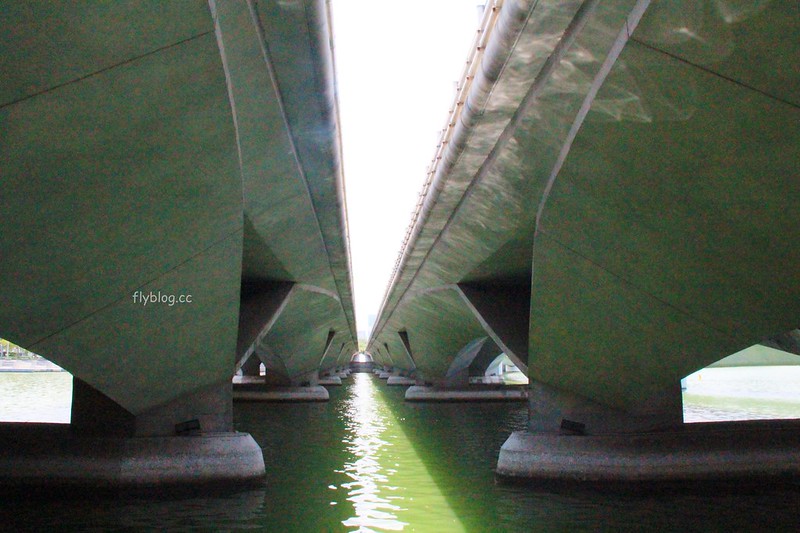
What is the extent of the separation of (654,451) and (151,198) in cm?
1052

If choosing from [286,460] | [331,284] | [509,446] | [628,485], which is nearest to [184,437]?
[286,460]

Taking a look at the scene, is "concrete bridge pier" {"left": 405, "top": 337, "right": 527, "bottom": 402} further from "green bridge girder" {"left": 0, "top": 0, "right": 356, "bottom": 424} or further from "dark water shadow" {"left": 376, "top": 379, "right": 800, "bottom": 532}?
"green bridge girder" {"left": 0, "top": 0, "right": 356, "bottom": 424}

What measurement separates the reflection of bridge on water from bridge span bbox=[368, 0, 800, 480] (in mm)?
38

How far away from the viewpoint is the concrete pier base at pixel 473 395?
39375 mm

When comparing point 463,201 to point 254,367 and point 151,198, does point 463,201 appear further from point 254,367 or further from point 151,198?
point 254,367

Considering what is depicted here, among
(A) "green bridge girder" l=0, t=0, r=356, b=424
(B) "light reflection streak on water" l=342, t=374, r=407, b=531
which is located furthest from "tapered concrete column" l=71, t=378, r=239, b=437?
(B) "light reflection streak on water" l=342, t=374, r=407, b=531

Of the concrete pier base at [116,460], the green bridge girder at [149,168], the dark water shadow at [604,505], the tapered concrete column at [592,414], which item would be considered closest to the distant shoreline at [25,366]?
the concrete pier base at [116,460]

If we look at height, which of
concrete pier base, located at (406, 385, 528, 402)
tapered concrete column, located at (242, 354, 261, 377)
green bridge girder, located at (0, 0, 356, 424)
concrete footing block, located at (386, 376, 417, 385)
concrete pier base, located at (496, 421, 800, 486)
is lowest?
concrete pier base, located at (496, 421, 800, 486)

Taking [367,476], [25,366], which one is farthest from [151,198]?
[25,366]

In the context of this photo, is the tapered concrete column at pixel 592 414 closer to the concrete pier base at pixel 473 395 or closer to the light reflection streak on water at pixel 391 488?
the light reflection streak on water at pixel 391 488

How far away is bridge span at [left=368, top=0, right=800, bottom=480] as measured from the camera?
7.10m

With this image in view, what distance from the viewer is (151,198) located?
9109 mm

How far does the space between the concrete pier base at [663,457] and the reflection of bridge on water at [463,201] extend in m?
0.05

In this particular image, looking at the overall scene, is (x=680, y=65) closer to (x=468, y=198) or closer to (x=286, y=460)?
(x=468, y=198)
